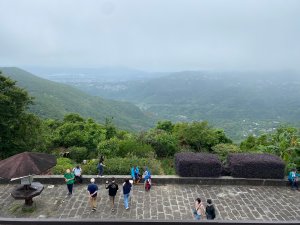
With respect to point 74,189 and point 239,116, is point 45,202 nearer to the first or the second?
point 74,189

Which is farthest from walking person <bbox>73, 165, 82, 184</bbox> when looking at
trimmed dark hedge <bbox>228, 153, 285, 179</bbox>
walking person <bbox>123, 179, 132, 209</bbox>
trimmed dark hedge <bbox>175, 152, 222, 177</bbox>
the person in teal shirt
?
the person in teal shirt

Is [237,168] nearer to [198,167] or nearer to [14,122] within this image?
[198,167]

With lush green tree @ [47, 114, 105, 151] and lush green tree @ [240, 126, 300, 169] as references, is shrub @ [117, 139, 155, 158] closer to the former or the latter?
lush green tree @ [47, 114, 105, 151]

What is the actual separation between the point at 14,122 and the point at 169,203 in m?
11.6

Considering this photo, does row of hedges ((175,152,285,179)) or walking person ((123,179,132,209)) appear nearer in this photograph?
walking person ((123,179,132,209))

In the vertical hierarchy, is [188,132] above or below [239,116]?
above

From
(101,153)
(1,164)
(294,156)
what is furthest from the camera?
(101,153)

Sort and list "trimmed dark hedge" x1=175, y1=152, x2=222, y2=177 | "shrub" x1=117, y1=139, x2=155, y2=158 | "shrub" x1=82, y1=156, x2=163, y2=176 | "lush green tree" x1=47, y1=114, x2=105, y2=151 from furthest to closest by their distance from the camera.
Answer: "lush green tree" x1=47, y1=114, x2=105, y2=151, "shrub" x1=117, y1=139, x2=155, y2=158, "shrub" x1=82, y1=156, x2=163, y2=176, "trimmed dark hedge" x1=175, y1=152, x2=222, y2=177

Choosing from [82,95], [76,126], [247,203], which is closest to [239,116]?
[82,95]

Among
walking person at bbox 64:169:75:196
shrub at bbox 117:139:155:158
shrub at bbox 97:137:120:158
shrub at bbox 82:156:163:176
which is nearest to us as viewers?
walking person at bbox 64:169:75:196

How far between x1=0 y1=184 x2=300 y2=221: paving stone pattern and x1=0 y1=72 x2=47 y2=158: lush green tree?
5.60 m

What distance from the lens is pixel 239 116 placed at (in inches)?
7357

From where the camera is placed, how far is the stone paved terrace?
11.9 meters

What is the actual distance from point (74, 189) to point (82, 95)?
143568mm
